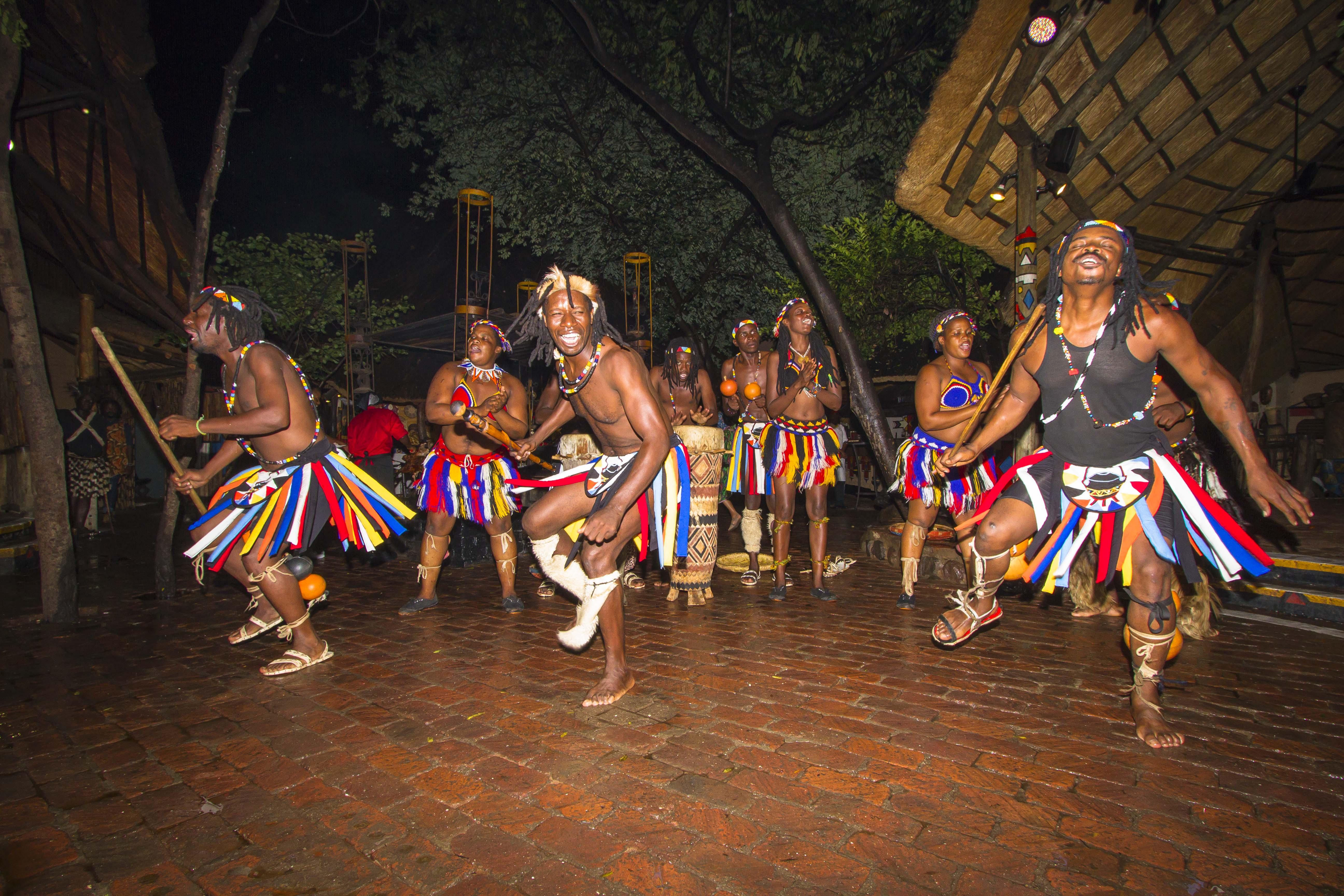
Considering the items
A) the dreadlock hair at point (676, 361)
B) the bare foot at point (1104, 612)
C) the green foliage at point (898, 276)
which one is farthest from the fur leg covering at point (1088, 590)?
the green foliage at point (898, 276)

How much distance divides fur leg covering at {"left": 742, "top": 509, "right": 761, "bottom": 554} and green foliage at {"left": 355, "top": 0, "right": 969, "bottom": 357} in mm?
5385

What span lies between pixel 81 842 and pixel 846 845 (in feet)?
8.15

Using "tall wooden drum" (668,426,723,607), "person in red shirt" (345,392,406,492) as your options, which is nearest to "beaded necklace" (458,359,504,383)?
"tall wooden drum" (668,426,723,607)

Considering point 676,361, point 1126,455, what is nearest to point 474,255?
point 676,361

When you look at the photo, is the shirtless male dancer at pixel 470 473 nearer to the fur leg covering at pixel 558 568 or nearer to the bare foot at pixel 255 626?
the bare foot at pixel 255 626

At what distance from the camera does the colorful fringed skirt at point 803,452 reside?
18.7 ft

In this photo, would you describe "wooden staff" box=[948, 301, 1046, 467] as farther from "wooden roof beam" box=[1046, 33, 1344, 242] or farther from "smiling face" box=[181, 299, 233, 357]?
"wooden roof beam" box=[1046, 33, 1344, 242]

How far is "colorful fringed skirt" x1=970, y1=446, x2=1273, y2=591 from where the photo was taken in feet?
9.98

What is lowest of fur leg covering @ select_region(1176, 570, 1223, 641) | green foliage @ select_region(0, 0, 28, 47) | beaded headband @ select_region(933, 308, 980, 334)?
fur leg covering @ select_region(1176, 570, 1223, 641)

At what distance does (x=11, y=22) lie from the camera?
4.65 meters

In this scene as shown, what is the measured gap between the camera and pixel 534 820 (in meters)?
2.38

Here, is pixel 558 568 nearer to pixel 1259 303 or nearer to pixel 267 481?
pixel 267 481

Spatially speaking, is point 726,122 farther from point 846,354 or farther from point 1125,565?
point 1125,565

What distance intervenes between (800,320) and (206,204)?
491 cm
